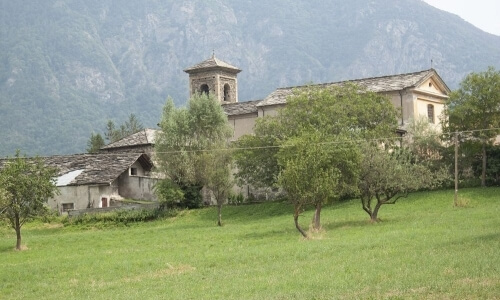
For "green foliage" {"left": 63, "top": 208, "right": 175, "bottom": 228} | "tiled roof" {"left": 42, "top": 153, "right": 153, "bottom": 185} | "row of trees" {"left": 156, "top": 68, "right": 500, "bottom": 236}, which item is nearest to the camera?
"row of trees" {"left": 156, "top": 68, "right": 500, "bottom": 236}

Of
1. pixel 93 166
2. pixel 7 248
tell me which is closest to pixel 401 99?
pixel 93 166

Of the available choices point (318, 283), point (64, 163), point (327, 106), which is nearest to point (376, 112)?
point (327, 106)

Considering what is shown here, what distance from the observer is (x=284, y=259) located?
30062mm

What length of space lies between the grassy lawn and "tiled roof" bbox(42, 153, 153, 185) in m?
14.0

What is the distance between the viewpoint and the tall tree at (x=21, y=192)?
44.1m

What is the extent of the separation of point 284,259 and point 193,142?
35137mm

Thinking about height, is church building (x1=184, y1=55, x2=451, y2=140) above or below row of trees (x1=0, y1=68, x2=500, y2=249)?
above

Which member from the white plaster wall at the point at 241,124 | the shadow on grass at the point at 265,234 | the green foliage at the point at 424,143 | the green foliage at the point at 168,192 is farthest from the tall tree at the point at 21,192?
the white plaster wall at the point at 241,124

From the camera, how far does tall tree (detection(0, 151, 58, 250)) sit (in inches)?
1737

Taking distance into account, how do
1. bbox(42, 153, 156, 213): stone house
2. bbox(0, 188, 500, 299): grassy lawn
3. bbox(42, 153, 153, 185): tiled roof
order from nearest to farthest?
1. bbox(0, 188, 500, 299): grassy lawn
2. bbox(42, 153, 156, 213): stone house
3. bbox(42, 153, 153, 185): tiled roof

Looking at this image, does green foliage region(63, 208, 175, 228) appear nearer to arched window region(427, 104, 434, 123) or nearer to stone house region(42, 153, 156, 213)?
stone house region(42, 153, 156, 213)

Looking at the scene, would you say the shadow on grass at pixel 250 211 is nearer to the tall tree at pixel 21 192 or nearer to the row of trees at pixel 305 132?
the row of trees at pixel 305 132

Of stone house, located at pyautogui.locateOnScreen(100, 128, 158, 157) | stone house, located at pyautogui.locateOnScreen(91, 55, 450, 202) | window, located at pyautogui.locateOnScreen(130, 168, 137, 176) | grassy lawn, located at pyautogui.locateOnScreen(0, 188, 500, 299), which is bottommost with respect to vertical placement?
grassy lawn, located at pyautogui.locateOnScreen(0, 188, 500, 299)

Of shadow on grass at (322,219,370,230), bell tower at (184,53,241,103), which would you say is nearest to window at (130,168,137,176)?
bell tower at (184,53,241,103)
